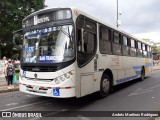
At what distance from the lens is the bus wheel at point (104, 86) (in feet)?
30.3

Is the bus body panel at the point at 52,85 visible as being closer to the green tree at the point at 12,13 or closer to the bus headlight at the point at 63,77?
the bus headlight at the point at 63,77

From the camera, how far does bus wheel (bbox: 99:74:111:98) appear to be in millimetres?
9250

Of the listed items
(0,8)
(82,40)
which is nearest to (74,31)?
(82,40)

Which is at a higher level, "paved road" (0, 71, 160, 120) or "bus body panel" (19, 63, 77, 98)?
"bus body panel" (19, 63, 77, 98)

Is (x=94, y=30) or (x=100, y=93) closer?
(x=94, y=30)

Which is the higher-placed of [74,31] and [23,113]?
[74,31]

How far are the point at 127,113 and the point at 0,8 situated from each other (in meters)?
29.4

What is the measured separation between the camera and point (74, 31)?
23.6 ft

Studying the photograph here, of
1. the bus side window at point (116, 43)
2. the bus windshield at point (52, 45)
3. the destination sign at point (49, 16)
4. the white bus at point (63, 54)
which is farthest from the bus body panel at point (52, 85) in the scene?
the bus side window at point (116, 43)

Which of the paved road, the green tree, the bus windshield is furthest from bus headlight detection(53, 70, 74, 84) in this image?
the green tree

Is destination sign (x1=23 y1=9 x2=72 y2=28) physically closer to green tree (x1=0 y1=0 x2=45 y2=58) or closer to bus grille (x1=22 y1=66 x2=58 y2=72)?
bus grille (x1=22 y1=66 x2=58 y2=72)

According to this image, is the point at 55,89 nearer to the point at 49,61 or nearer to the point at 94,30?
the point at 49,61

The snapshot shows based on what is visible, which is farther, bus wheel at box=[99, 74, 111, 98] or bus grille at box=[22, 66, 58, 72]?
bus wheel at box=[99, 74, 111, 98]

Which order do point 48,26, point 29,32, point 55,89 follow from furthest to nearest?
point 29,32
point 48,26
point 55,89
